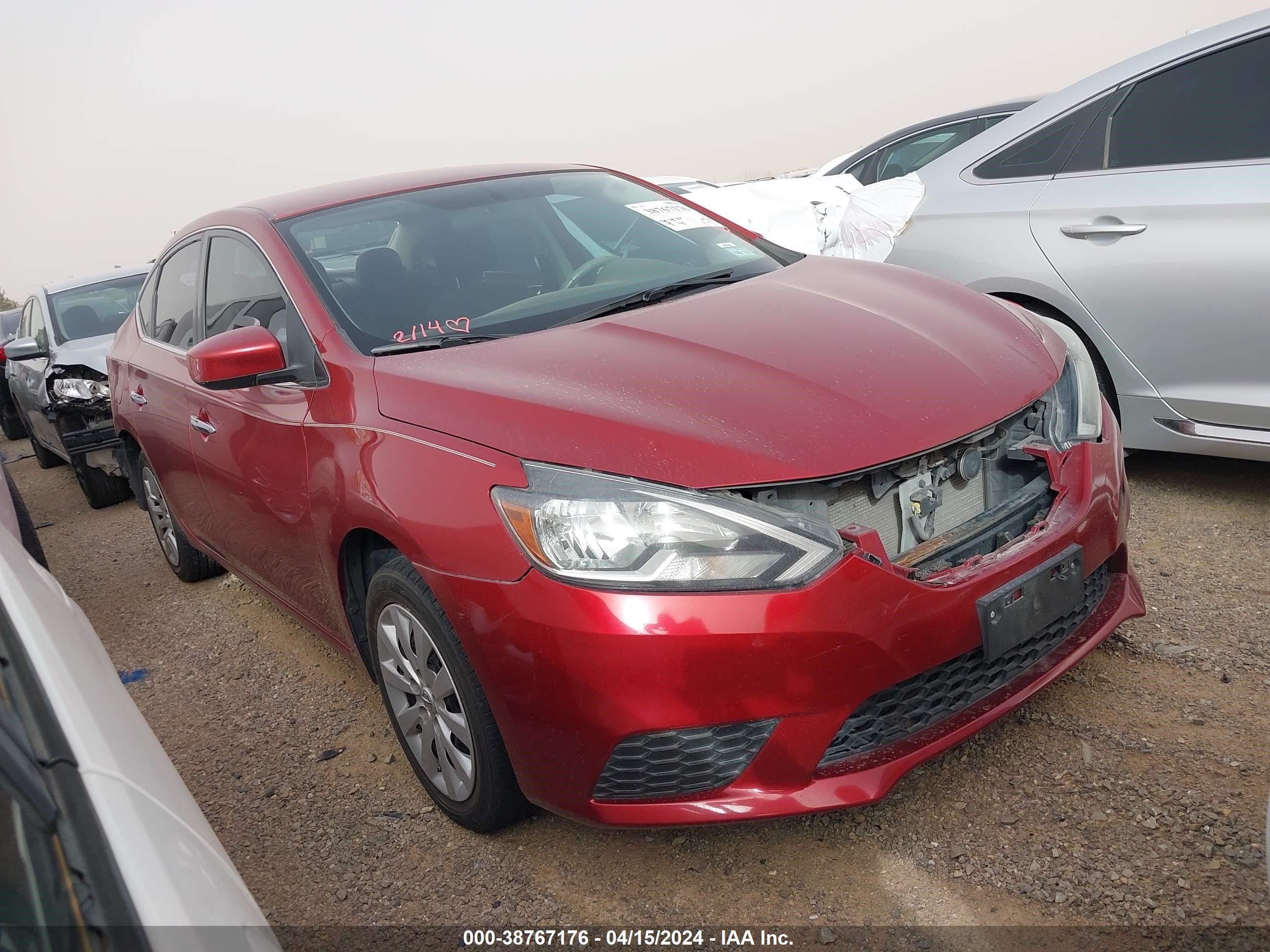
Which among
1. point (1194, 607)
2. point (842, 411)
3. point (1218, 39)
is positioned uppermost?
point (1218, 39)

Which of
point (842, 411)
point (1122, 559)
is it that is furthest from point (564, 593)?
point (1122, 559)

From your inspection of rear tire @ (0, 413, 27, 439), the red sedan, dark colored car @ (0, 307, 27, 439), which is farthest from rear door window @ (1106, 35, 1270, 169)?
rear tire @ (0, 413, 27, 439)

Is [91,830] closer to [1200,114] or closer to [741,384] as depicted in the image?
[741,384]

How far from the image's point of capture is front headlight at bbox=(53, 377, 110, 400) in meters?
6.14

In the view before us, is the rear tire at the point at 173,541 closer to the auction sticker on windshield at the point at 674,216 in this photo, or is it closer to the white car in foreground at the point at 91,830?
the auction sticker on windshield at the point at 674,216

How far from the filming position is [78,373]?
20.4 feet

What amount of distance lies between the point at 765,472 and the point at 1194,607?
5.65 ft

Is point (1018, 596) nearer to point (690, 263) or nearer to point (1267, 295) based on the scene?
point (690, 263)

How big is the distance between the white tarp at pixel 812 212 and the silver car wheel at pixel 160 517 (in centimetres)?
302

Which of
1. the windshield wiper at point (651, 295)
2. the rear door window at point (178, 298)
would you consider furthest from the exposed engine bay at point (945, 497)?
the rear door window at point (178, 298)

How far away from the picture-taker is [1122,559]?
7.83 ft

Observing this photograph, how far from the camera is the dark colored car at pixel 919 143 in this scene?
7086 millimetres

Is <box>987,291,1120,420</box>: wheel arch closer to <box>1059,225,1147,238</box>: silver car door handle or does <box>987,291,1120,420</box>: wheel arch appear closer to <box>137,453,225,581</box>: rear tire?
<box>1059,225,1147,238</box>: silver car door handle

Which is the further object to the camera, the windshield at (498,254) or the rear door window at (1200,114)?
the rear door window at (1200,114)
